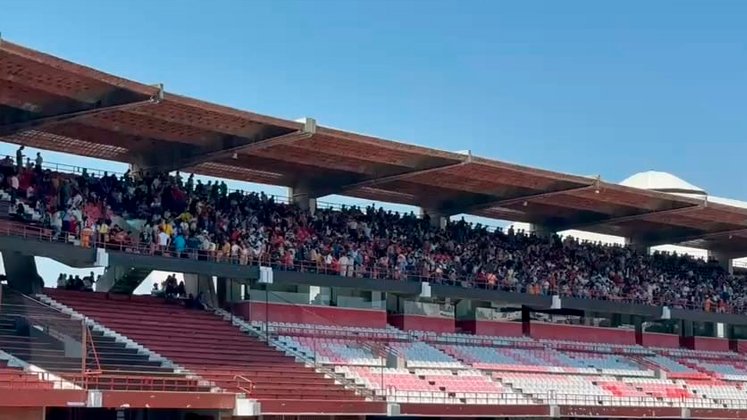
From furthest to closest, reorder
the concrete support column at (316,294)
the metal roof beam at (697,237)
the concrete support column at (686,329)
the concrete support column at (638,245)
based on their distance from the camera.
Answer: the concrete support column at (638,245) < the concrete support column at (686,329) < the metal roof beam at (697,237) < the concrete support column at (316,294)

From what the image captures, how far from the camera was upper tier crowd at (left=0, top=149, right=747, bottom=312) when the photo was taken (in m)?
29.0

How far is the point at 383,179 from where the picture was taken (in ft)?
121

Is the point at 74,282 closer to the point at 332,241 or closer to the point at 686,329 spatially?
the point at 332,241

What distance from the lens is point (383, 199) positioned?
4112 cm

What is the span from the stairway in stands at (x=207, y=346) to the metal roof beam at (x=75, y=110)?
408 centimetres

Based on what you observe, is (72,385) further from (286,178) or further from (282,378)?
(286,178)

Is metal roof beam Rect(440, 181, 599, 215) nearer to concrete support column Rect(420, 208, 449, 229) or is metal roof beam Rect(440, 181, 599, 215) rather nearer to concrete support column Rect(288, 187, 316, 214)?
concrete support column Rect(420, 208, 449, 229)

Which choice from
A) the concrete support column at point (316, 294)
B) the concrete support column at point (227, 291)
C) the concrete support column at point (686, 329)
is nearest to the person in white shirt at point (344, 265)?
the concrete support column at point (316, 294)

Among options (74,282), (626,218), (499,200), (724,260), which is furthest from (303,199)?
(724,260)

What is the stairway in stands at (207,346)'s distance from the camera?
89.9 feet

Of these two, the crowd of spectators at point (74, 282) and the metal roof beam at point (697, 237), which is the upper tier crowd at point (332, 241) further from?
the crowd of spectators at point (74, 282)

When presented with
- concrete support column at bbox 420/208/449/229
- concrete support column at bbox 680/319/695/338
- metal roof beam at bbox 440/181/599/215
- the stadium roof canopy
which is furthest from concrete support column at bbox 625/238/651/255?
concrete support column at bbox 420/208/449/229

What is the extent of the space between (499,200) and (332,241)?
773 centimetres

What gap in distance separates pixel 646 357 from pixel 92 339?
81.2 ft
